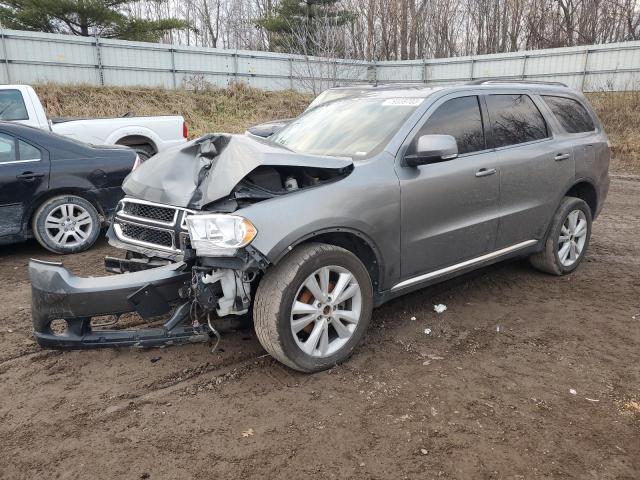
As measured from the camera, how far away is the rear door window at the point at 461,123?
396cm

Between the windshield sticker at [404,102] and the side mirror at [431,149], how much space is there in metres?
0.49

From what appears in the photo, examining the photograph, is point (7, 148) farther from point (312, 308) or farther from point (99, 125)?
point (312, 308)

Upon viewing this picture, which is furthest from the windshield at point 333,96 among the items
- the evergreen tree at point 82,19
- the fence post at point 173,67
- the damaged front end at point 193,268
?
the evergreen tree at point 82,19

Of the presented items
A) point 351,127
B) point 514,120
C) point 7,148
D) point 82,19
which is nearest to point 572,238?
point 514,120

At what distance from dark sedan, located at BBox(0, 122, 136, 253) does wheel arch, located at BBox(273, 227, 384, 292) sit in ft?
12.9

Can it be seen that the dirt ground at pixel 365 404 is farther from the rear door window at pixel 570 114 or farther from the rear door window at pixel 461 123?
the rear door window at pixel 570 114

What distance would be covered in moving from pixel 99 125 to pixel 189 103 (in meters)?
11.0

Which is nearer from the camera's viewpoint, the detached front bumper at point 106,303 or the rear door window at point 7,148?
the detached front bumper at point 106,303

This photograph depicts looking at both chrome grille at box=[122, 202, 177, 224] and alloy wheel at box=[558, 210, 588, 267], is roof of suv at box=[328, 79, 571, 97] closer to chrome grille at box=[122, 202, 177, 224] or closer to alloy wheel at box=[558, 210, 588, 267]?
alloy wheel at box=[558, 210, 588, 267]

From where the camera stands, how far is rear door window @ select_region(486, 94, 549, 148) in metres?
4.39

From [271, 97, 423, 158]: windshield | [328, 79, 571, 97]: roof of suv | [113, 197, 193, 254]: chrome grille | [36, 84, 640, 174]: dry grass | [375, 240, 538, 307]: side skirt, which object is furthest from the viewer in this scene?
[36, 84, 640, 174]: dry grass

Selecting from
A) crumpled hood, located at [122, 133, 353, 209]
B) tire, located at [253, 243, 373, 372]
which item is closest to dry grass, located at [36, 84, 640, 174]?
tire, located at [253, 243, 373, 372]

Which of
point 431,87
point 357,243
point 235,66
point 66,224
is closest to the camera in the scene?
point 357,243

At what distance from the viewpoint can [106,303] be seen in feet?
10.4
